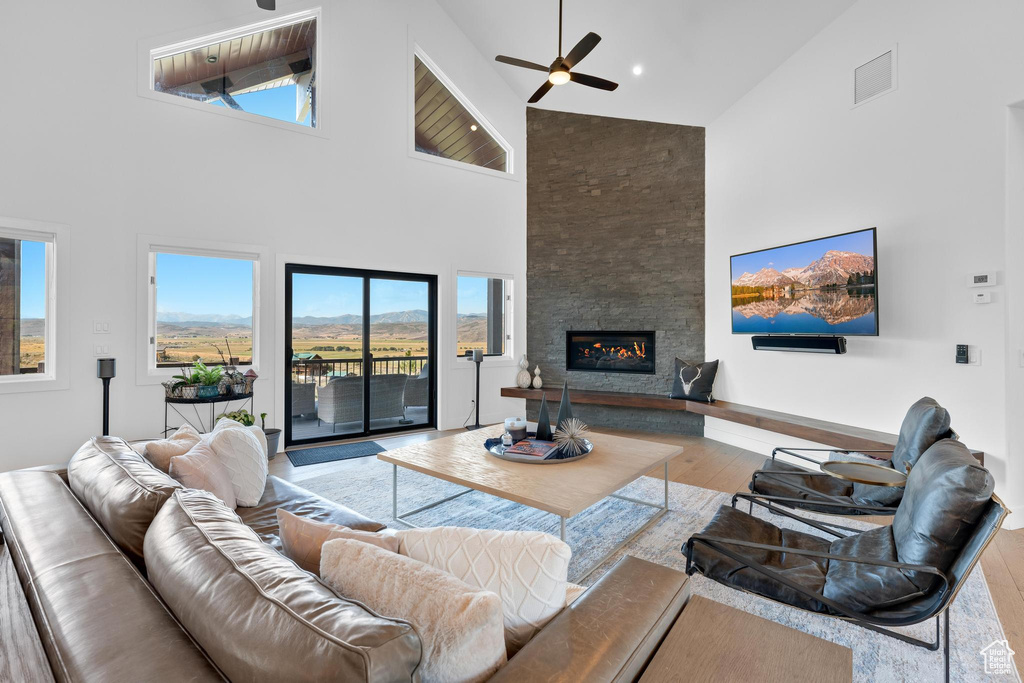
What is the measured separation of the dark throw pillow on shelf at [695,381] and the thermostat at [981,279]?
2.33m

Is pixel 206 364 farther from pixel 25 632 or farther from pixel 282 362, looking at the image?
pixel 25 632

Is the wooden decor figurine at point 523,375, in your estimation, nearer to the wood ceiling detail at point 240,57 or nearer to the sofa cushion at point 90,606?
the wood ceiling detail at point 240,57

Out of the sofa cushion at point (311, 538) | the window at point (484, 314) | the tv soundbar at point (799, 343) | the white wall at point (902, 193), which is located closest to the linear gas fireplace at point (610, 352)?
the window at point (484, 314)

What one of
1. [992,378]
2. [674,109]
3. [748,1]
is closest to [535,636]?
[992,378]

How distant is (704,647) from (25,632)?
1439 millimetres

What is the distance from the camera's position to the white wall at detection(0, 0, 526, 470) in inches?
148

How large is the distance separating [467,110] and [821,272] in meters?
4.60

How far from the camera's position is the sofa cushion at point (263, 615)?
27.3 inches

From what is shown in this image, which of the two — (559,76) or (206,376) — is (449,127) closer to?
(559,76)

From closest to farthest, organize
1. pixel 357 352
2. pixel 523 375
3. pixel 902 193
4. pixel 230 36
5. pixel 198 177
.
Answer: pixel 902 193 < pixel 198 177 < pixel 230 36 < pixel 357 352 < pixel 523 375

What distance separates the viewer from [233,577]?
0.89 metres

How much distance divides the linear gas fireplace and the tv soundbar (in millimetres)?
1399

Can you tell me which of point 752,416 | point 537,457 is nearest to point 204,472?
point 537,457

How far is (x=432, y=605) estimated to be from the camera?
858mm
